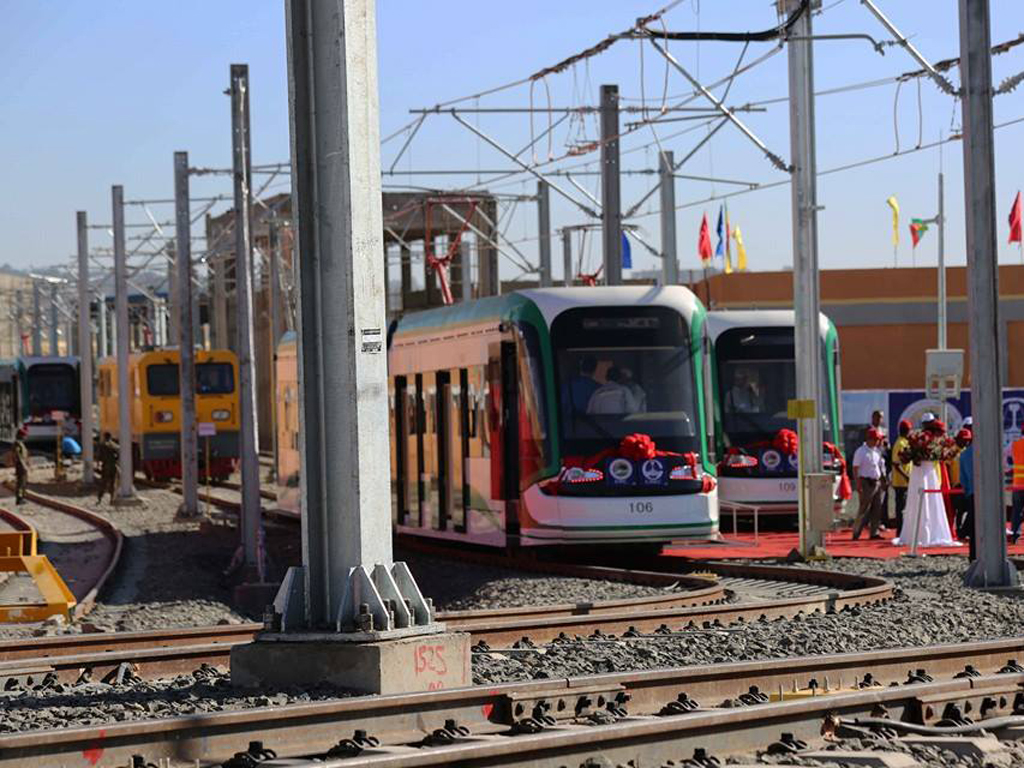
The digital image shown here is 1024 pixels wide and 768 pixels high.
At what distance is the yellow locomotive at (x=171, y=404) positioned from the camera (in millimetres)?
48344

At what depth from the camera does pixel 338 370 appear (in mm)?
10109

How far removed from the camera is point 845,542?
1057 inches

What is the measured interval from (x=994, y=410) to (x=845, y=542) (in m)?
9.14

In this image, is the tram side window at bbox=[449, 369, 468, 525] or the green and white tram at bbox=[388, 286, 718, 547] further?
the tram side window at bbox=[449, 369, 468, 525]

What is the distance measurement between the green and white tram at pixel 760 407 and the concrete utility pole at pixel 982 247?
9.88 m

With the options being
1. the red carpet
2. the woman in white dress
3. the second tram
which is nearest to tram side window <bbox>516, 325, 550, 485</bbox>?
the red carpet

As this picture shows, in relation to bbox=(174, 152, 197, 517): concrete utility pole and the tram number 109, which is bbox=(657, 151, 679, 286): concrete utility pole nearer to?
bbox=(174, 152, 197, 517): concrete utility pole

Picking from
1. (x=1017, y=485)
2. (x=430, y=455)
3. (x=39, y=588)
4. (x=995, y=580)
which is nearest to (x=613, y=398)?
(x=430, y=455)

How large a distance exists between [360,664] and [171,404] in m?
39.5

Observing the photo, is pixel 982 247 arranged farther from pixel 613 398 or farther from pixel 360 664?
pixel 360 664

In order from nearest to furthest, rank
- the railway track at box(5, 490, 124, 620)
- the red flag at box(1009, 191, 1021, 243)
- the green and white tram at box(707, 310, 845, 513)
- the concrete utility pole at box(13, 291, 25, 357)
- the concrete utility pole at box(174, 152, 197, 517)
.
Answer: the railway track at box(5, 490, 124, 620) → the green and white tram at box(707, 310, 845, 513) → the concrete utility pole at box(174, 152, 197, 517) → the red flag at box(1009, 191, 1021, 243) → the concrete utility pole at box(13, 291, 25, 357)

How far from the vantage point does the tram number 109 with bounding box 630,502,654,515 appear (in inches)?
813

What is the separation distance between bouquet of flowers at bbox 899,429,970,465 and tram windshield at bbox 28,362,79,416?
43852 mm

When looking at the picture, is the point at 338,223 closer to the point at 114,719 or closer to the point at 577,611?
the point at 114,719
